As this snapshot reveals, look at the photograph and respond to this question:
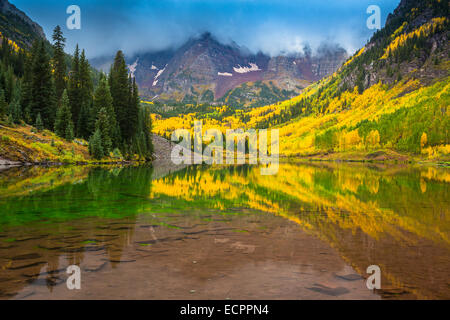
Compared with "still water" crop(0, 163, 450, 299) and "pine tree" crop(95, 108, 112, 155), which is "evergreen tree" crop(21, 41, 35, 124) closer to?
"pine tree" crop(95, 108, 112, 155)

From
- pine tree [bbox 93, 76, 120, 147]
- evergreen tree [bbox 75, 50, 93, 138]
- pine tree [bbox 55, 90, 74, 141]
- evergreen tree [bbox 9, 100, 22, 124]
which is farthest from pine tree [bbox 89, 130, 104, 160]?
evergreen tree [bbox 9, 100, 22, 124]

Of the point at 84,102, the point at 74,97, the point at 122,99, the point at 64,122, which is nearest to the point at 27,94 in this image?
the point at 74,97

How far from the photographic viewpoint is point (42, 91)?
76750 millimetres

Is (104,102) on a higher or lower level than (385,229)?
higher

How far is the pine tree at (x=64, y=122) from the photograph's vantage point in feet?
234

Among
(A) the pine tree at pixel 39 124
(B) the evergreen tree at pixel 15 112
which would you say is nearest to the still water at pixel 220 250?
(A) the pine tree at pixel 39 124

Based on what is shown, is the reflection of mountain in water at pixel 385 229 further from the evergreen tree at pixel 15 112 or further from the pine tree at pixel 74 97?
the pine tree at pixel 74 97

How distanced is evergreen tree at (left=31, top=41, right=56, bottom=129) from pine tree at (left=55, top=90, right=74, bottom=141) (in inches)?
315

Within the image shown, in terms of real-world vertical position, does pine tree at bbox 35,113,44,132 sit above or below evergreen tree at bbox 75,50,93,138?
below

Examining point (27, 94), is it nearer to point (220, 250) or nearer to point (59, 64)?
point (59, 64)

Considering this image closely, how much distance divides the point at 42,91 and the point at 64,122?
481 inches

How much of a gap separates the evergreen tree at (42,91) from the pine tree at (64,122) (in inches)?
315

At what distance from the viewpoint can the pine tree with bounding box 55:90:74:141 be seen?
71.4 m
